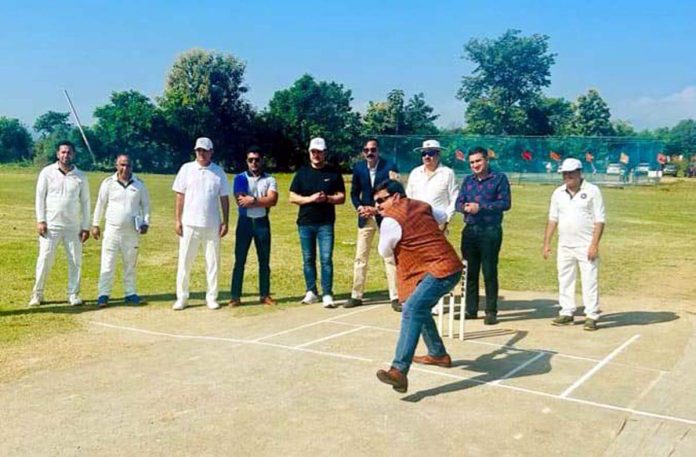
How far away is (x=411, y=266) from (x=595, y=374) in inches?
77.7

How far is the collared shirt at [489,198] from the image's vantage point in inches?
312

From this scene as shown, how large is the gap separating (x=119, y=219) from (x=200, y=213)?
3.47 ft

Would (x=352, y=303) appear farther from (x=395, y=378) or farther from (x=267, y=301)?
(x=395, y=378)

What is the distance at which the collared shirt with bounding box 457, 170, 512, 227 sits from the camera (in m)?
7.92

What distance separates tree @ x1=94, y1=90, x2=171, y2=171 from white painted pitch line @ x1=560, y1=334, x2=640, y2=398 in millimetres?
53334

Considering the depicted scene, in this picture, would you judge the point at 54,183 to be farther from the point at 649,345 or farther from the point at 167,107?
the point at 167,107

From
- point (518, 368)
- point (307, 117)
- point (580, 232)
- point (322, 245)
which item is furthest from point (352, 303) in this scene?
point (307, 117)

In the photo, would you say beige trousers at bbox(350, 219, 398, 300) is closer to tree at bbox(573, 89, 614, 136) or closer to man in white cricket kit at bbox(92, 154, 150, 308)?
man in white cricket kit at bbox(92, 154, 150, 308)

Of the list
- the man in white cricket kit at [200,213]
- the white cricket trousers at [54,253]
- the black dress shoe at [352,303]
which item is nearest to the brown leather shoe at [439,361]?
the black dress shoe at [352,303]

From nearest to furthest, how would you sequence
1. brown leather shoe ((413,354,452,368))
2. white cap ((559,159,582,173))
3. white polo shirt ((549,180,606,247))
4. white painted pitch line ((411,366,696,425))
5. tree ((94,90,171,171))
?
white painted pitch line ((411,366,696,425)), brown leather shoe ((413,354,452,368)), white cap ((559,159,582,173)), white polo shirt ((549,180,606,247)), tree ((94,90,171,171))

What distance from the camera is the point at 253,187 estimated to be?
8.81m

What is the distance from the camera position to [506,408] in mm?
5164

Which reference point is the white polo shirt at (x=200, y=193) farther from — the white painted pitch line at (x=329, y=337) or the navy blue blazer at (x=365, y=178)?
the white painted pitch line at (x=329, y=337)

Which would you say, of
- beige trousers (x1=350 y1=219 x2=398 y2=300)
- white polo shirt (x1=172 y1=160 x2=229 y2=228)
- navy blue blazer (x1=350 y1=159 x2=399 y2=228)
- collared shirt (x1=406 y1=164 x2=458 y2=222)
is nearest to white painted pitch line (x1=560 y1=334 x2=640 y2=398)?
collared shirt (x1=406 y1=164 x2=458 y2=222)
